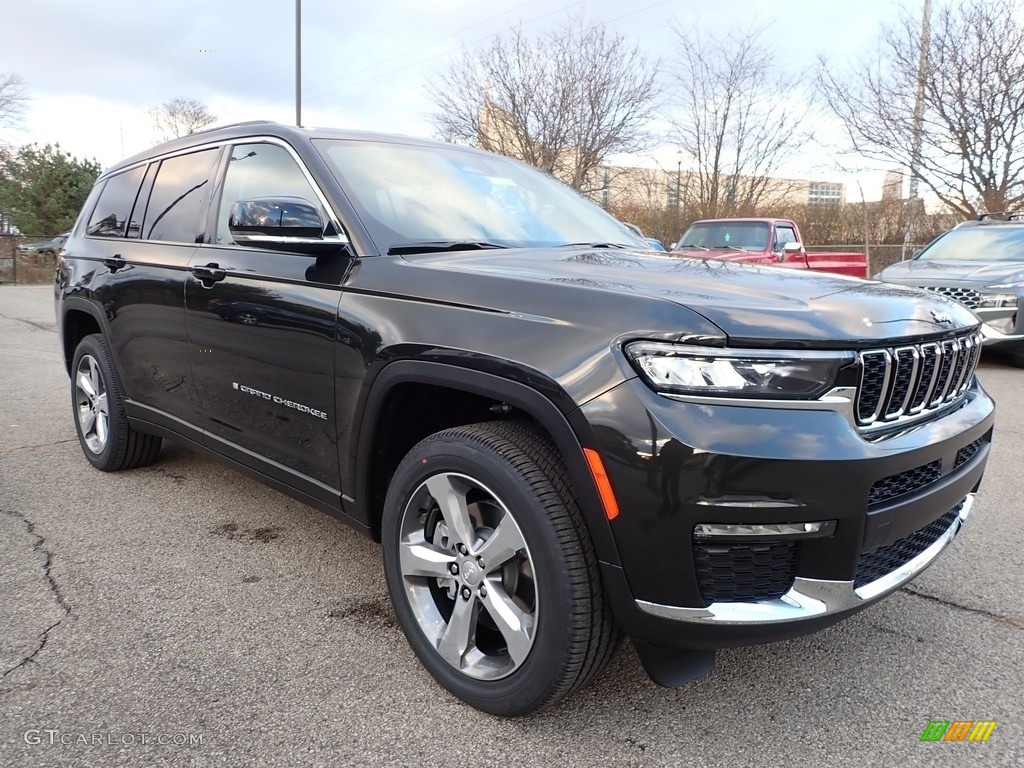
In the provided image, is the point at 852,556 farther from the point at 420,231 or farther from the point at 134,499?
the point at 134,499

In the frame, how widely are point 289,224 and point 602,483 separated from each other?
1.47m

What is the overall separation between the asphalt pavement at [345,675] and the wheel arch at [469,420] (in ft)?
1.85

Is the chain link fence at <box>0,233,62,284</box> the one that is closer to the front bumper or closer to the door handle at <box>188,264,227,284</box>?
the door handle at <box>188,264,227,284</box>

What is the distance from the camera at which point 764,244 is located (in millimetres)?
12266

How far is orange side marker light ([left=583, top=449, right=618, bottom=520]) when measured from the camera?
6.00 feet

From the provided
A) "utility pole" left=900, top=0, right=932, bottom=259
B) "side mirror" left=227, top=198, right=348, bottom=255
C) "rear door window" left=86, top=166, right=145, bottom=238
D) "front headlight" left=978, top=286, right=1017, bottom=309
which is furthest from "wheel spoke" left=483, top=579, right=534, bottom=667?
"utility pole" left=900, top=0, right=932, bottom=259

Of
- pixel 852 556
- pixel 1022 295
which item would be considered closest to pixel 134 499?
pixel 852 556

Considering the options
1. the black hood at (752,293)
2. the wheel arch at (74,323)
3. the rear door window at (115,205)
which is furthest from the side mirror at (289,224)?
the wheel arch at (74,323)

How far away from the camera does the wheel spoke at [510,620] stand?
2.06m

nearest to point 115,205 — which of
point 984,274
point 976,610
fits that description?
point 976,610

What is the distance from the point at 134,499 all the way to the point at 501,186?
254cm

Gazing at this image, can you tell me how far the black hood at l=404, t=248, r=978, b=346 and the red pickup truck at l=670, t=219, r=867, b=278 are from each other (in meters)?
9.40

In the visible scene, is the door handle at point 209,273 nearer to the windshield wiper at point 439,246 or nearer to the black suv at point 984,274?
the windshield wiper at point 439,246

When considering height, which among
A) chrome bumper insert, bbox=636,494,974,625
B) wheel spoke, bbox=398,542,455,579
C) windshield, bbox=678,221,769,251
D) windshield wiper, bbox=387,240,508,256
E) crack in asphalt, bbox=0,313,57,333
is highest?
windshield, bbox=678,221,769,251
